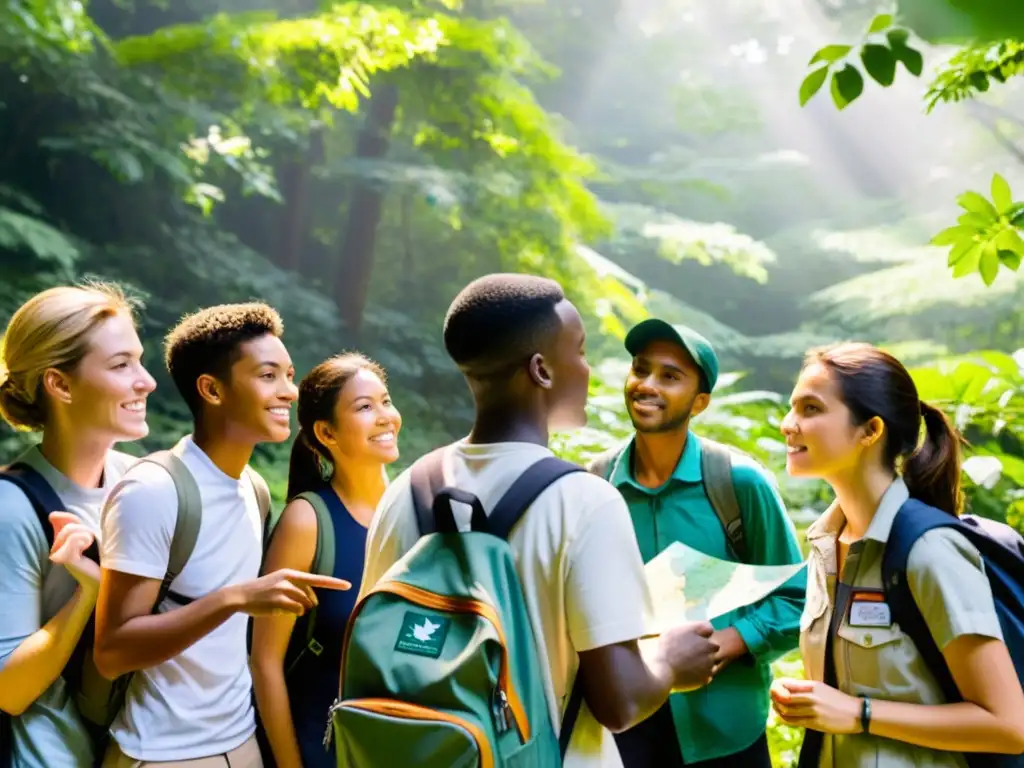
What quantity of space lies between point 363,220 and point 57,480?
10479 millimetres

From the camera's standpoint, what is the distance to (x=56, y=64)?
7.34m

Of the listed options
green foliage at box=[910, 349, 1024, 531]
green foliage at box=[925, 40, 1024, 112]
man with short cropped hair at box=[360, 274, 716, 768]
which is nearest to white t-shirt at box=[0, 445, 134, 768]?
man with short cropped hair at box=[360, 274, 716, 768]

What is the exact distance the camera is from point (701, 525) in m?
1.88

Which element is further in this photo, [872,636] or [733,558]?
[733,558]

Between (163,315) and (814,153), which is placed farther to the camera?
(814,153)

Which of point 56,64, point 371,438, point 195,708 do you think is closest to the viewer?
point 195,708

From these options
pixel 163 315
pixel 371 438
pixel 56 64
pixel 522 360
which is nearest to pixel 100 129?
pixel 56 64

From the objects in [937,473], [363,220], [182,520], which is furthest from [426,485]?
[363,220]

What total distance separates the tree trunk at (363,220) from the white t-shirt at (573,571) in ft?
32.3

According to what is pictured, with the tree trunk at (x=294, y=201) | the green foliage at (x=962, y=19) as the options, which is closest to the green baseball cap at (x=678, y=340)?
the green foliage at (x=962, y=19)

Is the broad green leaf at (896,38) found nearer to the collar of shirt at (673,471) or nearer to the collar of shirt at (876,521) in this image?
the collar of shirt at (876,521)

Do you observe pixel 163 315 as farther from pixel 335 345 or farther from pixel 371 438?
pixel 371 438

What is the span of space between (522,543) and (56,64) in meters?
7.96

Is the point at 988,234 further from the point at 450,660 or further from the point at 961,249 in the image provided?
the point at 450,660
